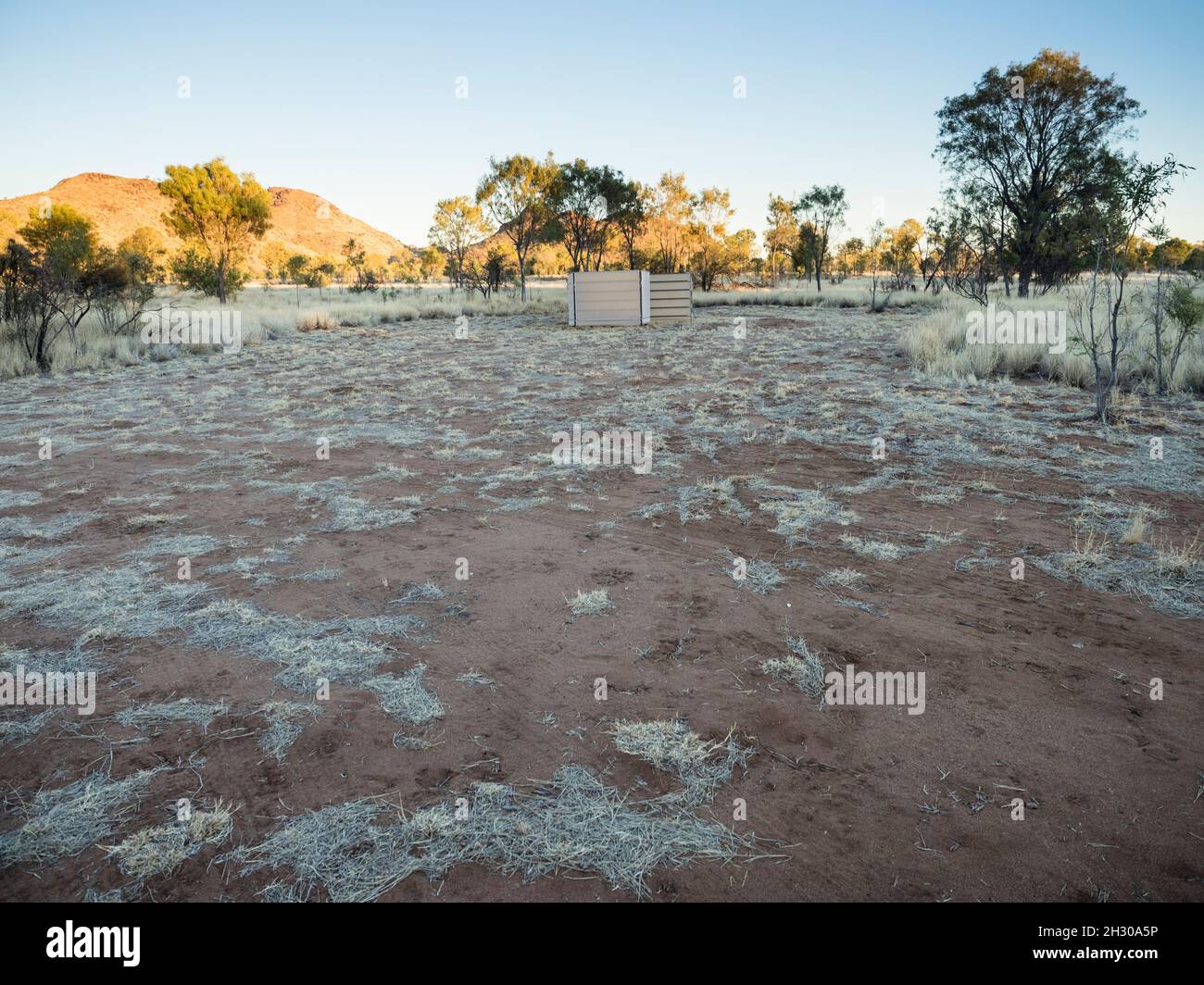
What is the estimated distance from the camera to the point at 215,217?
30.6 metres

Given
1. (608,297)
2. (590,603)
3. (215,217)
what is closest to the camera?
(590,603)

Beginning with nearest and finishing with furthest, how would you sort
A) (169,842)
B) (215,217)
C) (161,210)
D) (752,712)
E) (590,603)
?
(169,842), (752,712), (590,603), (215,217), (161,210)

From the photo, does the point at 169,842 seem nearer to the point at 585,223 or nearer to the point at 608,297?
→ the point at 608,297

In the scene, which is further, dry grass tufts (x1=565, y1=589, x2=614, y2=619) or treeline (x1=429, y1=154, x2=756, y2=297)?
treeline (x1=429, y1=154, x2=756, y2=297)

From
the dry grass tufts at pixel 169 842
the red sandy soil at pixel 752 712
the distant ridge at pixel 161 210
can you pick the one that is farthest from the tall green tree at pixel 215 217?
the distant ridge at pixel 161 210

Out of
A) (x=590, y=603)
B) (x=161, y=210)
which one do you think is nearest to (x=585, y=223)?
(x=590, y=603)

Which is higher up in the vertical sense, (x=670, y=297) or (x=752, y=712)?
(x=670, y=297)

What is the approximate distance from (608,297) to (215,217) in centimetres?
2002

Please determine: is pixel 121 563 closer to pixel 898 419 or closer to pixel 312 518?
pixel 312 518

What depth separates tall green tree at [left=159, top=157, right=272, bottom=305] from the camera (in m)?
29.5

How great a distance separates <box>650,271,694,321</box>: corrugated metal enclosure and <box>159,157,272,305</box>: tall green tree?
18.1 metres

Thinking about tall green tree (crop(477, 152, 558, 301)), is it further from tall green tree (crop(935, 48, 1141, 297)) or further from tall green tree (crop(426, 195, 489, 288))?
tall green tree (crop(935, 48, 1141, 297))

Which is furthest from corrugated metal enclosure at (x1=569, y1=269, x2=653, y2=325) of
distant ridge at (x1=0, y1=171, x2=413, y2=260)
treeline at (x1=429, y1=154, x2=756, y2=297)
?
distant ridge at (x1=0, y1=171, x2=413, y2=260)

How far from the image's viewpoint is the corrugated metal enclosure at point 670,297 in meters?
23.4
